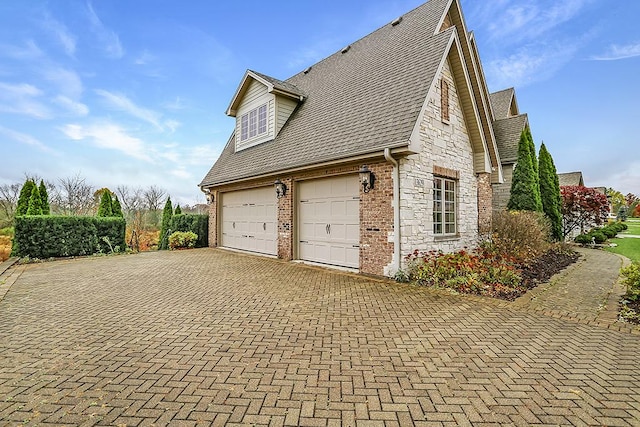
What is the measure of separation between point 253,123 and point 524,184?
1209 cm

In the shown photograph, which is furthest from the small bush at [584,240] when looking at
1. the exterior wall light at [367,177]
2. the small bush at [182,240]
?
the small bush at [182,240]

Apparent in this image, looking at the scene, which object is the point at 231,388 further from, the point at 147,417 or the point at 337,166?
the point at 337,166

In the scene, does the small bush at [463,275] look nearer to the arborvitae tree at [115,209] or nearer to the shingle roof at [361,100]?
the shingle roof at [361,100]

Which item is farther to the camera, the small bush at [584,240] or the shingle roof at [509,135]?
the small bush at [584,240]

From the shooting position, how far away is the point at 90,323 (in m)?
4.42

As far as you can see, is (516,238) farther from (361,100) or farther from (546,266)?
(361,100)

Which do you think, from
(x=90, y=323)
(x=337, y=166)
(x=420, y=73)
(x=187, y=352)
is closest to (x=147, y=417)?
(x=187, y=352)

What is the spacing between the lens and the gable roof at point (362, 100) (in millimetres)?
7496

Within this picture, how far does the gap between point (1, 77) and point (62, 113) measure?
3.41 meters

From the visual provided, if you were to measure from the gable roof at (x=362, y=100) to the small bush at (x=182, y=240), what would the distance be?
2.89 metres

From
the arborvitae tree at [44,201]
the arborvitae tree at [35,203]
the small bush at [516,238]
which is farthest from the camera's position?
the arborvitae tree at [44,201]

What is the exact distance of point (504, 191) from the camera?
14.7 metres

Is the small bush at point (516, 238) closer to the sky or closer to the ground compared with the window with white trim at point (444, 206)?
closer to the ground

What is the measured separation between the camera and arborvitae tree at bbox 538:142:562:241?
48.2 feet
